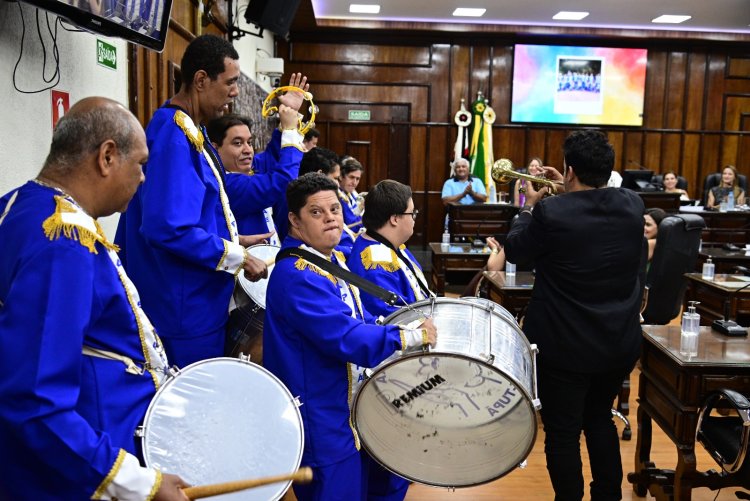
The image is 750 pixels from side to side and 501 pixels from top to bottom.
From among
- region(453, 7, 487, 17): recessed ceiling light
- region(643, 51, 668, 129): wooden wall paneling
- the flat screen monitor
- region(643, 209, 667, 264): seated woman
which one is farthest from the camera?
region(643, 51, 668, 129): wooden wall paneling

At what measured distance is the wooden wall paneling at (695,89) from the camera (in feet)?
36.3

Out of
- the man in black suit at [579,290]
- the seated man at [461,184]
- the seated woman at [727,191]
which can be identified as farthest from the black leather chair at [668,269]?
the seated woman at [727,191]

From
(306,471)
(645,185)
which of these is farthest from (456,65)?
(306,471)

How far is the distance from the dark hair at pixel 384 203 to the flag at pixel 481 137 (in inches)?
323

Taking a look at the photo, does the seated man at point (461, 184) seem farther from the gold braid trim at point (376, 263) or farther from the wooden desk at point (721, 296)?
the gold braid trim at point (376, 263)

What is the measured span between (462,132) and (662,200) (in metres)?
3.47

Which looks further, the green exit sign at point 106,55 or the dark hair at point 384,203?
the green exit sign at point 106,55

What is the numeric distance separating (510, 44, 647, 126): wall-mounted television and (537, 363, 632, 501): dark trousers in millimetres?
8888

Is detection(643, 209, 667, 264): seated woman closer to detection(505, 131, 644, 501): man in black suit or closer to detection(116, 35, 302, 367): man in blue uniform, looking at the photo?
detection(505, 131, 644, 501): man in black suit

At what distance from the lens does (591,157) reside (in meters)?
2.40

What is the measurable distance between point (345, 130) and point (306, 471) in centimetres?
1006

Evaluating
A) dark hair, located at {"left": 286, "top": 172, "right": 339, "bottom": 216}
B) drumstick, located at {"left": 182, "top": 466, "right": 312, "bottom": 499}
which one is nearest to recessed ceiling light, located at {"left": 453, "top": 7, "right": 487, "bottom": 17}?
dark hair, located at {"left": 286, "top": 172, "right": 339, "bottom": 216}

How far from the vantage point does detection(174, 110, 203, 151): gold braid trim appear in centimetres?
198

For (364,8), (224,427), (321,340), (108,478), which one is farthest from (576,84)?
(108,478)
